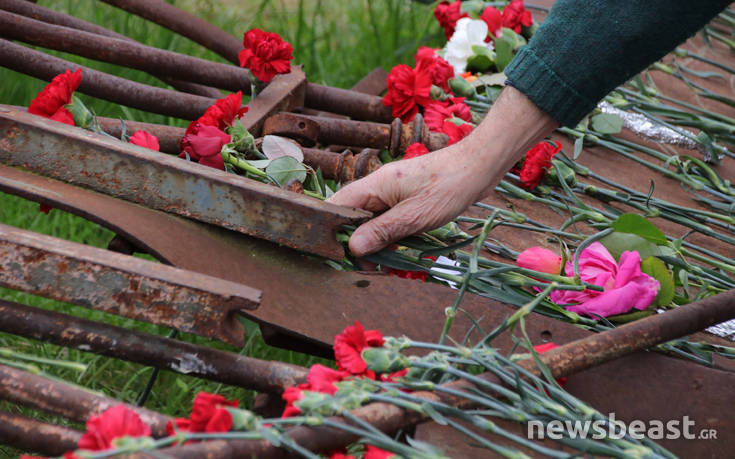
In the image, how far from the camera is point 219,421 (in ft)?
2.72

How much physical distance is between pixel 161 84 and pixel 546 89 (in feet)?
8.30

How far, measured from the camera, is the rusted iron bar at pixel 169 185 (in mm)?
1249

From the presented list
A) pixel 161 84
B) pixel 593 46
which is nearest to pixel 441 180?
pixel 593 46

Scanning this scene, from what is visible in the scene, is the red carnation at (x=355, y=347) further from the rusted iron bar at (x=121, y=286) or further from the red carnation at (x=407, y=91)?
the red carnation at (x=407, y=91)

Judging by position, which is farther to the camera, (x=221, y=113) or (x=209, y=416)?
(x=221, y=113)

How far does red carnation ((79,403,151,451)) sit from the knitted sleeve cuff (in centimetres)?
96

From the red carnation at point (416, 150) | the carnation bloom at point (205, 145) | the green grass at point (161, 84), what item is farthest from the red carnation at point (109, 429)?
the red carnation at point (416, 150)

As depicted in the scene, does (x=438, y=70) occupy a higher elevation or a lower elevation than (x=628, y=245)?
higher

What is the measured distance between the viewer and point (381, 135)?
1.89 meters

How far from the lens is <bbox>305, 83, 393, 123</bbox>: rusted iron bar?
213 cm

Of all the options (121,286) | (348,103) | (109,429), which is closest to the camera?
(109,429)

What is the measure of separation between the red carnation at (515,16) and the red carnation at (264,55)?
3.17 ft

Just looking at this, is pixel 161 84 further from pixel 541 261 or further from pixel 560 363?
pixel 560 363

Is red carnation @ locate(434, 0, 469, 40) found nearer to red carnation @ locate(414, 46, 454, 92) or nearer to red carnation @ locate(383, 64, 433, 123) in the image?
red carnation @ locate(414, 46, 454, 92)
